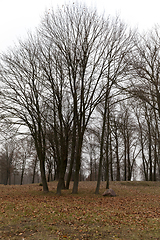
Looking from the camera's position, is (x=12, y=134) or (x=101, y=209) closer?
(x=101, y=209)

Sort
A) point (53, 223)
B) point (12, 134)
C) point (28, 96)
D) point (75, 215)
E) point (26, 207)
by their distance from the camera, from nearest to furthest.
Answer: point (53, 223), point (75, 215), point (26, 207), point (12, 134), point (28, 96)

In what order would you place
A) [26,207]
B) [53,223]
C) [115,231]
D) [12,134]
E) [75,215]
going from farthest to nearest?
[12,134] < [26,207] < [75,215] < [53,223] < [115,231]

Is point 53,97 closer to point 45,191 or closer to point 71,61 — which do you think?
point 71,61

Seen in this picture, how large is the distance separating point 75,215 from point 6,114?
8722 millimetres

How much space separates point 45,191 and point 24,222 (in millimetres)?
7525

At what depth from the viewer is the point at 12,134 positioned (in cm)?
1360

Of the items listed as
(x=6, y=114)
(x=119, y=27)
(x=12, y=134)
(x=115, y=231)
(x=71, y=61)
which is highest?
(x=119, y=27)

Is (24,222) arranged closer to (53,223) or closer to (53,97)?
Answer: (53,223)

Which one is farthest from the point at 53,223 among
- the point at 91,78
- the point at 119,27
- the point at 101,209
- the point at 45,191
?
the point at 119,27

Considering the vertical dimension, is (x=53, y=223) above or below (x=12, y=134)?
below

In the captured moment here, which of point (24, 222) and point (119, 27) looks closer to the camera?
point (24, 222)

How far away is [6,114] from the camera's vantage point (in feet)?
45.0

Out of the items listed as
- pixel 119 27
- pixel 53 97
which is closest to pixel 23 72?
pixel 53 97

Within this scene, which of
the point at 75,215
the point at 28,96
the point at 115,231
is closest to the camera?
the point at 115,231
